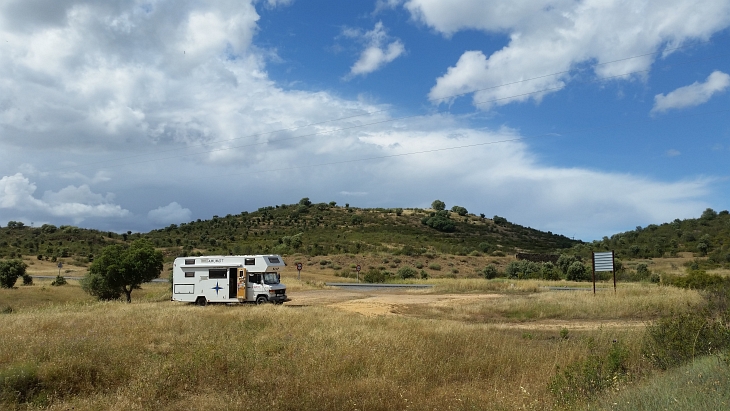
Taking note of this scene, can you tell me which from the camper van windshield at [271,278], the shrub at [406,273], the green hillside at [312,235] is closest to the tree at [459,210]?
the green hillside at [312,235]

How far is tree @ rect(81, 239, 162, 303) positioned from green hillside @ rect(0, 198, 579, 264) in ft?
113

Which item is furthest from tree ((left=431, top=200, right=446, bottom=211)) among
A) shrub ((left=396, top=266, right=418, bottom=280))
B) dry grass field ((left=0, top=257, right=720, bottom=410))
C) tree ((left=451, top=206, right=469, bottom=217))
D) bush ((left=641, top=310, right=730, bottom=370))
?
bush ((left=641, top=310, right=730, bottom=370))

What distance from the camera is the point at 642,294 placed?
28.7 metres

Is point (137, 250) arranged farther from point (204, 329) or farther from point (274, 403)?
point (274, 403)

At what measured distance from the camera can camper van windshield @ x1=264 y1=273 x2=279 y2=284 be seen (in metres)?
30.7

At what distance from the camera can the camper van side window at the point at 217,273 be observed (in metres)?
31.1

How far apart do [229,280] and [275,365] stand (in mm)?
20642

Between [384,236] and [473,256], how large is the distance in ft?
75.7

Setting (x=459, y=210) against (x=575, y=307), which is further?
(x=459, y=210)

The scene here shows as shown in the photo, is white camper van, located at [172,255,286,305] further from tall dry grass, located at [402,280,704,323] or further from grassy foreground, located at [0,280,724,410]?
grassy foreground, located at [0,280,724,410]

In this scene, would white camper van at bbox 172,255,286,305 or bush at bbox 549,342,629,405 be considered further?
white camper van at bbox 172,255,286,305

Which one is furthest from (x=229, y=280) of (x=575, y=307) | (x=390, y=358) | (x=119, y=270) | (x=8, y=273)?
→ (x=8, y=273)

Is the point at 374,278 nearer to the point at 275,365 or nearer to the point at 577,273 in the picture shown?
the point at 577,273

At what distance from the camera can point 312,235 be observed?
97250 millimetres
